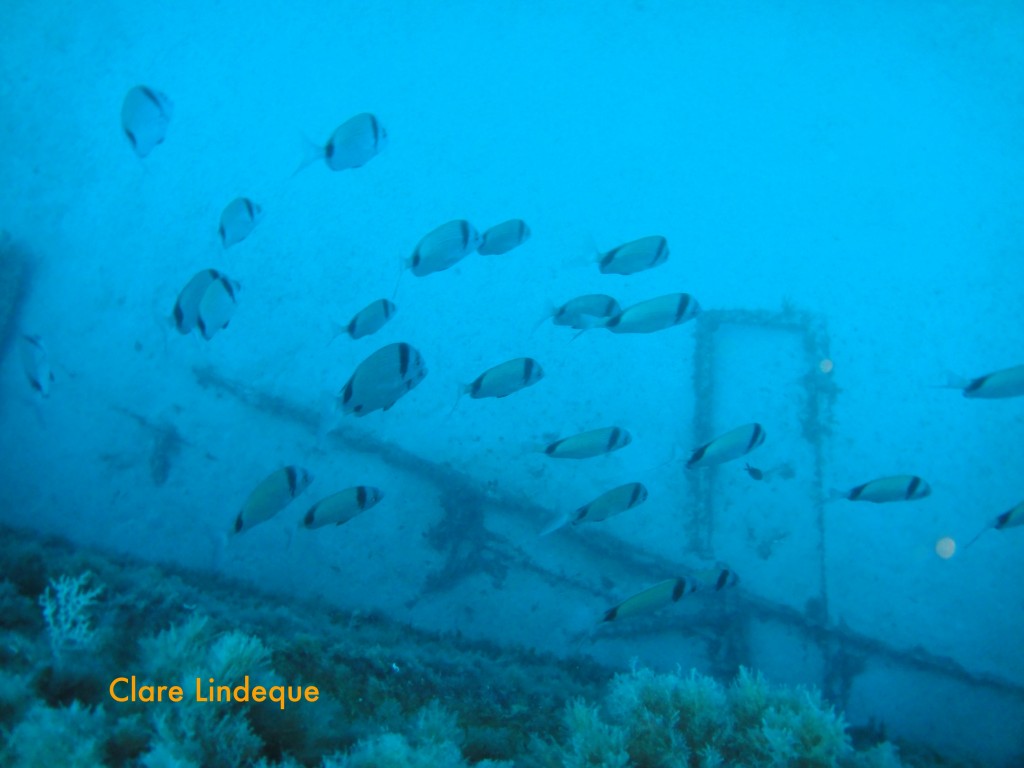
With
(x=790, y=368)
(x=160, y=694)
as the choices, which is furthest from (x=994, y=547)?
Result: (x=160, y=694)

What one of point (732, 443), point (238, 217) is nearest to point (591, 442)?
point (732, 443)

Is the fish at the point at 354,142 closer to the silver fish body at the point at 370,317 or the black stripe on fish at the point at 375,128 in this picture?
the black stripe on fish at the point at 375,128

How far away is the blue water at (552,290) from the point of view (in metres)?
6.73

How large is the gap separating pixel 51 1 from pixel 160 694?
12.9 meters

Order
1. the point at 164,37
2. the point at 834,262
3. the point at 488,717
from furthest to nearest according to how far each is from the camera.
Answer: the point at 164,37 < the point at 834,262 < the point at 488,717

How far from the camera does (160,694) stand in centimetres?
232

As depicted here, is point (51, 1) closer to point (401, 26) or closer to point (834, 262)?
point (401, 26)

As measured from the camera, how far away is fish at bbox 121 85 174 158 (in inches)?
156

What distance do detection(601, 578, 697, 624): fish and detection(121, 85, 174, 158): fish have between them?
456 centimetres

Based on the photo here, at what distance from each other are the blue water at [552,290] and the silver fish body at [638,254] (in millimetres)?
1967

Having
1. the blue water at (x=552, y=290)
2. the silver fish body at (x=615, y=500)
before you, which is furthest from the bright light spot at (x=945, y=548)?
the silver fish body at (x=615, y=500)

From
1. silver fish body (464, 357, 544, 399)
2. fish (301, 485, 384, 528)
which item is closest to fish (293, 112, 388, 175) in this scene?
silver fish body (464, 357, 544, 399)

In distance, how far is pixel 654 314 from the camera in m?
4.54

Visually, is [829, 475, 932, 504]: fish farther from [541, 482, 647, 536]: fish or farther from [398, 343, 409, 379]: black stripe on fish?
[398, 343, 409, 379]: black stripe on fish
